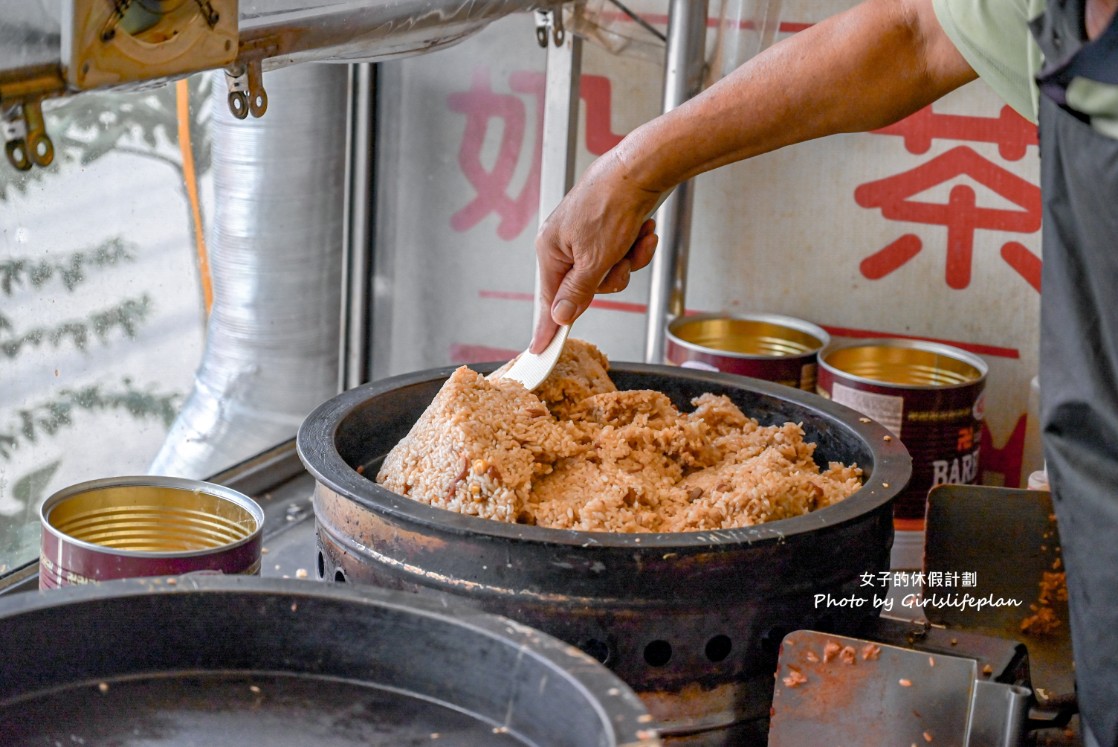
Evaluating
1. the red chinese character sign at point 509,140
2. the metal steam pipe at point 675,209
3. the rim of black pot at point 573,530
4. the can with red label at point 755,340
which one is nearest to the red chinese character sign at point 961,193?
the can with red label at point 755,340

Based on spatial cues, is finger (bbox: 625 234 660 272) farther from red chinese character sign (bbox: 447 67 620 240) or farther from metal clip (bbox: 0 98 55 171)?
red chinese character sign (bbox: 447 67 620 240)

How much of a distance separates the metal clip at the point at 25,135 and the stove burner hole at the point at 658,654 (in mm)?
674

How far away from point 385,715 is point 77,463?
1.32 metres

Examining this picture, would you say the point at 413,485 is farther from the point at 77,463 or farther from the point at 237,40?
the point at 77,463

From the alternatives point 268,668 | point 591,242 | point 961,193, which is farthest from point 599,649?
point 961,193

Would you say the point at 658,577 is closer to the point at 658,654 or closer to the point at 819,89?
the point at 658,654

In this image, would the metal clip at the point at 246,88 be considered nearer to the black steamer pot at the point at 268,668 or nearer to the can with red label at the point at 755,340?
the black steamer pot at the point at 268,668

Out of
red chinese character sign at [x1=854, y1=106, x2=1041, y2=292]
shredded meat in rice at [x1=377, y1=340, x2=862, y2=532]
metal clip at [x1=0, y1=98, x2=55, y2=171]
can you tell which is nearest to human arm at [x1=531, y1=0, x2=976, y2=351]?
shredded meat in rice at [x1=377, y1=340, x2=862, y2=532]

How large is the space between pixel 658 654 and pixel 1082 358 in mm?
466

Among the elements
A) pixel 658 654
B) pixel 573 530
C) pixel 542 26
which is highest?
pixel 542 26

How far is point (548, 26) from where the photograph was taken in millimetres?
2023

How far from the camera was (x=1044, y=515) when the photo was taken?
153 cm

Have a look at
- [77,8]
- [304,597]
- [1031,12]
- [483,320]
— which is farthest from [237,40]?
[483,320]

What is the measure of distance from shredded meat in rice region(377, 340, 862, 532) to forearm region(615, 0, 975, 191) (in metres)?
0.29
